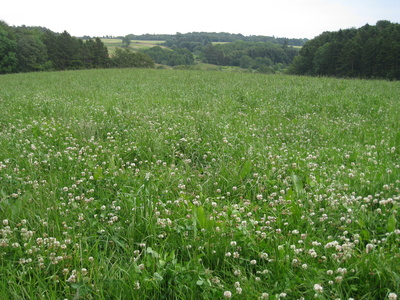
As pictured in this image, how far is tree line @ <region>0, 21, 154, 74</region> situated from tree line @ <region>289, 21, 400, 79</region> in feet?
106

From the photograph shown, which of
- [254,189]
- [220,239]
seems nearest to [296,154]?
[254,189]

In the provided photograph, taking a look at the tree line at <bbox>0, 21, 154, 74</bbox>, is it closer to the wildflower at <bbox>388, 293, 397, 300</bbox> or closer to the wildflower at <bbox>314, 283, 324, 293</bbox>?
the wildflower at <bbox>314, 283, 324, 293</bbox>

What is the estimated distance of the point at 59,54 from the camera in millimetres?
58594

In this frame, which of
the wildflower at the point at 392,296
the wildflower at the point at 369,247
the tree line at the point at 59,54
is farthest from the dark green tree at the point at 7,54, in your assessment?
the wildflower at the point at 392,296

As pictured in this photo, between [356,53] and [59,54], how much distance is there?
56.0 metres

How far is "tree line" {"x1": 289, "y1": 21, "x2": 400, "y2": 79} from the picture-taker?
40062mm

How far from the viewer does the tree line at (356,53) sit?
4006 centimetres

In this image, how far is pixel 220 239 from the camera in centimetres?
263

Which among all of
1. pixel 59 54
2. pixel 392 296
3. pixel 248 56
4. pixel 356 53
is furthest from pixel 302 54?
pixel 392 296

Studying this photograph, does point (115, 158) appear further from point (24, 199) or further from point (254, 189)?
point (254, 189)

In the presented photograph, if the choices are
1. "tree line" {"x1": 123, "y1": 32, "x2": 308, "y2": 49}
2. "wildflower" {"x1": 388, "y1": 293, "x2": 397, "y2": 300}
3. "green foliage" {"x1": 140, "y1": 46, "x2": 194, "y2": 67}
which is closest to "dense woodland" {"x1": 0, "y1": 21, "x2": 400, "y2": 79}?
"green foliage" {"x1": 140, "y1": 46, "x2": 194, "y2": 67}

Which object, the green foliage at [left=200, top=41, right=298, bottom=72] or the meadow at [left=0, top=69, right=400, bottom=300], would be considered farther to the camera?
the green foliage at [left=200, top=41, right=298, bottom=72]

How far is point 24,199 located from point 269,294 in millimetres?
2910

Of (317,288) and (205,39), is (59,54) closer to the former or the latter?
(317,288)
